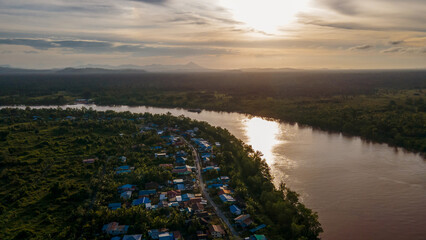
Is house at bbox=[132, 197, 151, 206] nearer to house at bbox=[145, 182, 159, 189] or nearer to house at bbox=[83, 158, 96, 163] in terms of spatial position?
house at bbox=[145, 182, 159, 189]

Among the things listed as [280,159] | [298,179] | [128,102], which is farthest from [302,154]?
[128,102]

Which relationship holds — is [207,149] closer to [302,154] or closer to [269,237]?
[302,154]

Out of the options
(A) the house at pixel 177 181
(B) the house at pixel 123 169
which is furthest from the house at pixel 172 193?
(B) the house at pixel 123 169

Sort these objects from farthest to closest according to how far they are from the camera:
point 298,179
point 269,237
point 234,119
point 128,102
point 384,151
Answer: point 128,102
point 234,119
point 384,151
point 298,179
point 269,237

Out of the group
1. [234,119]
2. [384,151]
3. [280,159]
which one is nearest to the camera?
[280,159]

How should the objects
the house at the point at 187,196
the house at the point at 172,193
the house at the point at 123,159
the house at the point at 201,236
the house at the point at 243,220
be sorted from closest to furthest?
the house at the point at 201,236 < the house at the point at 243,220 < the house at the point at 187,196 < the house at the point at 172,193 < the house at the point at 123,159

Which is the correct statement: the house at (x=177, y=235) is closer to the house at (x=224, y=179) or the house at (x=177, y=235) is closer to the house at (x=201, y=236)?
the house at (x=201, y=236)

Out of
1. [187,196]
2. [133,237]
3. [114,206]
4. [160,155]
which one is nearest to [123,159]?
[160,155]
